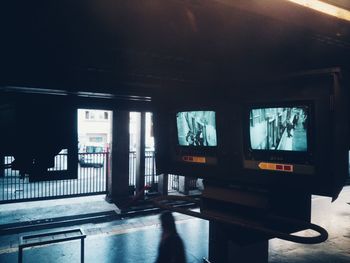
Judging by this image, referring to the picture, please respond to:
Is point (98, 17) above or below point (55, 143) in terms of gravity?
above

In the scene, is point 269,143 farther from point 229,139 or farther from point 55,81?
point 55,81

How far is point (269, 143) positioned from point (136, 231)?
225 inches

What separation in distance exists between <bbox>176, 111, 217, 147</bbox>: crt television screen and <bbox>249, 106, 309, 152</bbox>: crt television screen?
444mm

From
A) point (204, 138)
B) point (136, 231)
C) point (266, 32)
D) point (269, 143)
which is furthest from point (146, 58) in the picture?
point (136, 231)

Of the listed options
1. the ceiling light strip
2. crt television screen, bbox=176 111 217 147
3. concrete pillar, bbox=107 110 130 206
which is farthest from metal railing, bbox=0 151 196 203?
the ceiling light strip

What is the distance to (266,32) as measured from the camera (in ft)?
8.27

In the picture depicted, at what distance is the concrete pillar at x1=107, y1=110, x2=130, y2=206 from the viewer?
8648 millimetres

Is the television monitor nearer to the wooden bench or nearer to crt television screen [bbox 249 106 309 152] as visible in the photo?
crt television screen [bbox 249 106 309 152]

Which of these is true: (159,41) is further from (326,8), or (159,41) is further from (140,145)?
(140,145)

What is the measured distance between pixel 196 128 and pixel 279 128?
3.04 feet

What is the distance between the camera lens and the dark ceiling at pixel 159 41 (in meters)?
1.96

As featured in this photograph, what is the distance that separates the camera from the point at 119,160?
8.79 metres

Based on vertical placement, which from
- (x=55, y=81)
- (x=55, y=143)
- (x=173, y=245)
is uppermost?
(x=55, y=81)

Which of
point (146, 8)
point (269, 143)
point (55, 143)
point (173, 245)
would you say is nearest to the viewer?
point (146, 8)
